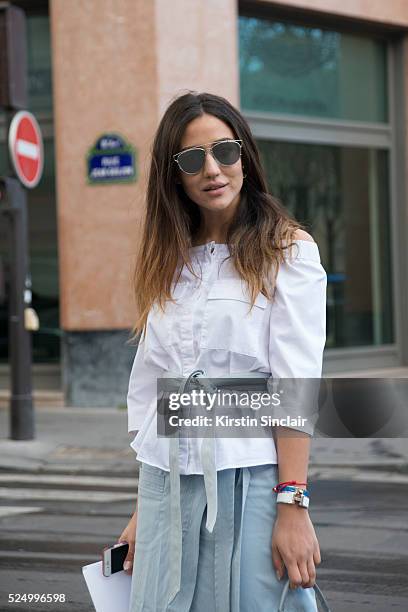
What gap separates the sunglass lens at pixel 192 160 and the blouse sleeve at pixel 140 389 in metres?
0.42

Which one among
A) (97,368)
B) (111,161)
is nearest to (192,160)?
(111,161)

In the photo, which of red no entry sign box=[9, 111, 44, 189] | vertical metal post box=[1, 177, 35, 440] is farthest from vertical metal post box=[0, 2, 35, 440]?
red no entry sign box=[9, 111, 44, 189]

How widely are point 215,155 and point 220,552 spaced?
889 millimetres

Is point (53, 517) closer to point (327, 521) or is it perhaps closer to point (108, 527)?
point (108, 527)

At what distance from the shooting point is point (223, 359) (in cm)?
230

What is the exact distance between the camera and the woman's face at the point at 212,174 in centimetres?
240

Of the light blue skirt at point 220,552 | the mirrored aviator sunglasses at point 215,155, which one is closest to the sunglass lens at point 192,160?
the mirrored aviator sunglasses at point 215,155

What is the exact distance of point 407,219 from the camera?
14.4 meters

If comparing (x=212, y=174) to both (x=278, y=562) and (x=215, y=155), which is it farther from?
(x=278, y=562)

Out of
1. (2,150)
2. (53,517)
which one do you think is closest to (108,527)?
(53,517)

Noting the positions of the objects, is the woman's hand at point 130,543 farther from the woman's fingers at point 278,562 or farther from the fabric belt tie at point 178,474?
the woman's fingers at point 278,562

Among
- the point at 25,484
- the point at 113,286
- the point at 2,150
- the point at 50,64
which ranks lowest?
the point at 25,484

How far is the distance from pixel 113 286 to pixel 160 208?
959 cm

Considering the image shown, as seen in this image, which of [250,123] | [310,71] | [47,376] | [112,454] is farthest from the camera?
[310,71]
